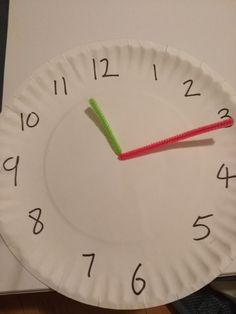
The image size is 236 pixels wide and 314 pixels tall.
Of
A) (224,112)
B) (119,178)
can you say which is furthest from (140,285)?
(224,112)

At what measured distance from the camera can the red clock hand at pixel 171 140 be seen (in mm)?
425

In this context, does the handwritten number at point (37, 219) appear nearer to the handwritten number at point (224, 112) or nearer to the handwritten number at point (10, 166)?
the handwritten number at point (10, 166)

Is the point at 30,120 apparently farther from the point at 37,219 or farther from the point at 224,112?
the point at 224,112

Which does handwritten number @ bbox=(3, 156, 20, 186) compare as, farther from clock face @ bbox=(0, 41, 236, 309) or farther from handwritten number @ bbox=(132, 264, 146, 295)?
handwritten number @ bbox=(132, 264, 146, 295)

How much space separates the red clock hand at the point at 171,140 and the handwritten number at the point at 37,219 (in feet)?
0.41

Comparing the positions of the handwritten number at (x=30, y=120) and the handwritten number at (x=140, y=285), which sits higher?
the handwritten number at (x=30, y=120)

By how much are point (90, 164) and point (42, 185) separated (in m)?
0.07

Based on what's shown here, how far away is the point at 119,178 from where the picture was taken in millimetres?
413

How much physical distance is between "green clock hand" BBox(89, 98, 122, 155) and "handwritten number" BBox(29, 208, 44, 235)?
0.13 meters

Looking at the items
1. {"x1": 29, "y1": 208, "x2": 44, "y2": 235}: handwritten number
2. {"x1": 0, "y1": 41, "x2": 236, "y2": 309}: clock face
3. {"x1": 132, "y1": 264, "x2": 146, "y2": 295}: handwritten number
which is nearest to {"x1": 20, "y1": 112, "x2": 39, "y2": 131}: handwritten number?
{"x1": 0, "y1": 41, "x2": 236, "y2": 309}: clock face

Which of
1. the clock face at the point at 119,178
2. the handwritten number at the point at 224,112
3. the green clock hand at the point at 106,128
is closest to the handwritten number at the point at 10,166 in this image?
the clock face at the point at 119,178

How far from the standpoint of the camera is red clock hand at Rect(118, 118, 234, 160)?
42cm

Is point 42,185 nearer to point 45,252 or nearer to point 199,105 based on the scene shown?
point 45,252

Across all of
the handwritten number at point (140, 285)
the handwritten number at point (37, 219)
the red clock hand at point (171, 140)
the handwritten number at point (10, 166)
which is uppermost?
the red clock hand at point (171, 140)
